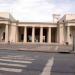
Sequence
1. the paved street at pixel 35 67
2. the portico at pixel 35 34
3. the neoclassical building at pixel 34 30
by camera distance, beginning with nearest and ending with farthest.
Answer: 1. the paved street at pixel 35 67
2. the neoclassical building at pixel 34 30
3. the portico at pixel 35 34

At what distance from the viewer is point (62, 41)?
99.1 meters

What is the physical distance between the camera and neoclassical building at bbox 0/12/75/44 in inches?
3907

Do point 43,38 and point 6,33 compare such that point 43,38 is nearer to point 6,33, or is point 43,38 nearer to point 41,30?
point 41,30

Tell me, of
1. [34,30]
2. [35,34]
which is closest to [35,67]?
[34,30]

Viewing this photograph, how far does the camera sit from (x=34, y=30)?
108 meters

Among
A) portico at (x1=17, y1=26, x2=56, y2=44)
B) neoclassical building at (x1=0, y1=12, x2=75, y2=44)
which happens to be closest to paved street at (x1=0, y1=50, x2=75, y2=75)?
neoclassical building at (x1=0, y1=12, x2=75, y2=44)

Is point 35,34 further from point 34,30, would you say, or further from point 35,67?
point 35,67

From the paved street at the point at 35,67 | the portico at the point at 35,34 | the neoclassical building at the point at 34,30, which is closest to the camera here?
the paved street at the point at 35,67

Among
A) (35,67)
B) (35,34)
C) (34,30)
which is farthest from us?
(35,34)

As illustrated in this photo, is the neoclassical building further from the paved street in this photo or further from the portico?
the paved street

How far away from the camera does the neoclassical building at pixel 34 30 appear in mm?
99250

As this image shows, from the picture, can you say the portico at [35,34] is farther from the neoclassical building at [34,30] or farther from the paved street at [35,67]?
the paved street at [35,67]

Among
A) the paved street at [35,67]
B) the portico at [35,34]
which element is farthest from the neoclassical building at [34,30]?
the paved street at [35,67]

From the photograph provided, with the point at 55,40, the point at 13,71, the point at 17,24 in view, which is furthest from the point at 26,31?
the point at 13,71
